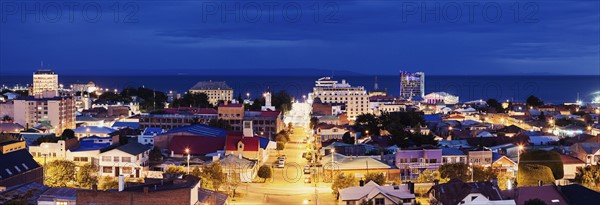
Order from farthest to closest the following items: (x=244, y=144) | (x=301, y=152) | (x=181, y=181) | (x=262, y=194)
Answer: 1. (x=301, y=152)
2. (x=244, y=144)
3. (x=262, y=194)
4. (x=181, y=181)

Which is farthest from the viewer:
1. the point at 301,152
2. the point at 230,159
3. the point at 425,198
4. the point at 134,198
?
the point at 301,152

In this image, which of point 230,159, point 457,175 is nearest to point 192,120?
point 230,159

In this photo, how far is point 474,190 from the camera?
1688 cm

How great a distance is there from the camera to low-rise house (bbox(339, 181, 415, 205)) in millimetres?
17359

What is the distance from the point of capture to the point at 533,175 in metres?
21.1

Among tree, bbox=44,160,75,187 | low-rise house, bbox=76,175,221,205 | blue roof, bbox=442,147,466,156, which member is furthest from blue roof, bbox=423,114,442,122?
low-rise house, bbox=76,175,221,205

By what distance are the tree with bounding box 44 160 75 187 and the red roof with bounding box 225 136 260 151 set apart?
710 cm

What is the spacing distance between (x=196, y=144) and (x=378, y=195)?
13201mm

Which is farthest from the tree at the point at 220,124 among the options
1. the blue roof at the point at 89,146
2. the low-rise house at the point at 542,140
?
the low-rise house at the point at 542,140

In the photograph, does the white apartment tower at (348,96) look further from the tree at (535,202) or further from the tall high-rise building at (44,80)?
the tree at (535,202)

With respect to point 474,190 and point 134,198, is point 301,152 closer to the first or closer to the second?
point 474,190

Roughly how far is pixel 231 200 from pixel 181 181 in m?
3.66

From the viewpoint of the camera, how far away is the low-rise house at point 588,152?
987 inches

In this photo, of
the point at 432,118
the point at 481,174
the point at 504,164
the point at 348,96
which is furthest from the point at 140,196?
the point at 348,96
